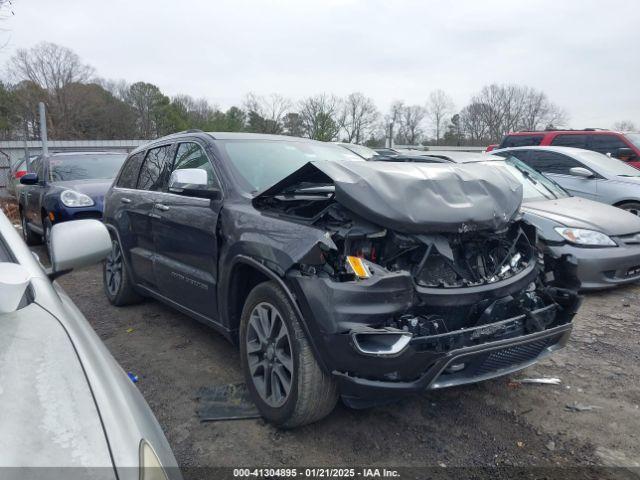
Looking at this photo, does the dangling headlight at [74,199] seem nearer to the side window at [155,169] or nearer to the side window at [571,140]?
the side window at [155,169]

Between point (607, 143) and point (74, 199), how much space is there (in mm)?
9827

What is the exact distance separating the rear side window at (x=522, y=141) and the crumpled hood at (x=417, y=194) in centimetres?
822

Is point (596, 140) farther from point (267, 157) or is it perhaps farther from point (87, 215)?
point (87, 215)

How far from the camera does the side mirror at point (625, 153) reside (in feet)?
30.0

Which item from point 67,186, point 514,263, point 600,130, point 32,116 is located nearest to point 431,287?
point 514,263

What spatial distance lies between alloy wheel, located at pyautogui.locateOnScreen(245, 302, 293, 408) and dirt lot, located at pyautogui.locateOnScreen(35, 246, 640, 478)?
0.23 metres

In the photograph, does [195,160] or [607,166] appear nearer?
[195,160]

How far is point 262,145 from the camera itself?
384 centimetres

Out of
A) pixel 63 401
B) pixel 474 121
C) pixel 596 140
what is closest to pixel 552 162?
pixel 596 140

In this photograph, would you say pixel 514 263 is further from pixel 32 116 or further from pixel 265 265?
pixel 32 116

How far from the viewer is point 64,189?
702 cm

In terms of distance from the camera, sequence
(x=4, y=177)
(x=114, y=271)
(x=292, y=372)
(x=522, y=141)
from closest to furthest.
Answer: (x=292, y=372) → (x=114, y=271) → (x=522, y=141) → (x=4, y=177)

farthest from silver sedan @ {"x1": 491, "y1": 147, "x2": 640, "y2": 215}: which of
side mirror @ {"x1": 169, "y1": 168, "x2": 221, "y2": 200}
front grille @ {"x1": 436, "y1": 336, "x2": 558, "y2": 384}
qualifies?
side mirror @ {"x1": 169, "y1": 168, "x2": 221, "y2": 200}

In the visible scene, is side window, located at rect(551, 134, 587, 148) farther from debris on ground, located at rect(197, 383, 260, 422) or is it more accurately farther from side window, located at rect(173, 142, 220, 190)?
debris on ground, located at rect(197, 383, 260, 422)
